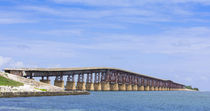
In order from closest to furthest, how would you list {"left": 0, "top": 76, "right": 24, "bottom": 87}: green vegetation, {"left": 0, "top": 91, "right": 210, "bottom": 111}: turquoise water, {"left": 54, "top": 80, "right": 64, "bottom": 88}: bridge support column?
{"left": 0, "top": 91, "right": 210, "bottom": 111}: turquoise water < {"left": 0, "top": 76, "right": 24, "bottom": 87}: green vegetation < {"left": 54, "top": 80, "right": 64, "bottom": 88}: bridge support column

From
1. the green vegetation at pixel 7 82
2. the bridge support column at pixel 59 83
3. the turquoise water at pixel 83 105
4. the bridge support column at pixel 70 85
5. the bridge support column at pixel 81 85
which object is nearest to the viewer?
the turquoise water at pixel 83 105

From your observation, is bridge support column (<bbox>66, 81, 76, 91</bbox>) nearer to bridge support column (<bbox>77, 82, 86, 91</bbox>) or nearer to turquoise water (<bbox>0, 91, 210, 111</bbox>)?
bridge support column (<bbox>77, 82, 86, 91</bbox>)

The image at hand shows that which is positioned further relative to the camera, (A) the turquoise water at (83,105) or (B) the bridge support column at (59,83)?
(B) the bridge support column at (59,83)

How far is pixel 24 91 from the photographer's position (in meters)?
104

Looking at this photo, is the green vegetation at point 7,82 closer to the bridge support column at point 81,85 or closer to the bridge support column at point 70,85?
the bridge support column at point 70,85

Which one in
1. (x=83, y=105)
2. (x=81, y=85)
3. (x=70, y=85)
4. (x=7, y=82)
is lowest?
(x=83, y=105)

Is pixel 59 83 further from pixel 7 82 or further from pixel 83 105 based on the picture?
pixel 83 105

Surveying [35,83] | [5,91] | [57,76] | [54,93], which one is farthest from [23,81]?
[57,76]

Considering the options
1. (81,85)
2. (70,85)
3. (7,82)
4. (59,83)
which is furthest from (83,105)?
(81,85)

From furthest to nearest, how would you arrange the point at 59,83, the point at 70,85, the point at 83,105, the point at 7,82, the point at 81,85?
1. the point at 81,85
2. the point at 70,85
3. the point at 59,83
4. the point at 7,82
5. the point at 83,105

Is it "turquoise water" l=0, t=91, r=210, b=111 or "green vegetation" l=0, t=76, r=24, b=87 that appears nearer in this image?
"turquoise water" l=0, t=91, r=210, b=111

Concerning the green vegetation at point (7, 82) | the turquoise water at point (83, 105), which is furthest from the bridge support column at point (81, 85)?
the turquoise water at point (83, 105)

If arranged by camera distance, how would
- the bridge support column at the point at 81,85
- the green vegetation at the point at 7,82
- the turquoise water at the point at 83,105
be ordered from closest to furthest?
the turquoise water at the point at 83,105
the green vegetation at the point at 7,82
the bridge support column at the point at 81,85

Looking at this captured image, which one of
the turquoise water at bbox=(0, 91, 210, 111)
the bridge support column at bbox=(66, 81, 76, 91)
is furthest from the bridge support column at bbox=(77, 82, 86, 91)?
the turquoise water at bbox=(0, 91, 210, 111)
